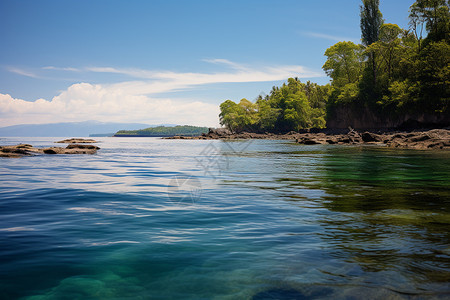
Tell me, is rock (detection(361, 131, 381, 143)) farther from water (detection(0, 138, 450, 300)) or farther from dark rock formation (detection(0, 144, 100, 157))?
water (detection(0, 138, 450, 300))

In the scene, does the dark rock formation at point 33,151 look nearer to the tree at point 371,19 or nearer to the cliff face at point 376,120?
the cliff face at point 376,120

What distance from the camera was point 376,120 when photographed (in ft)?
215

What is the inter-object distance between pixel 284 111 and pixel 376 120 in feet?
134

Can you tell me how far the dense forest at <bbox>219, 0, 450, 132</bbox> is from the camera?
44.7 metres

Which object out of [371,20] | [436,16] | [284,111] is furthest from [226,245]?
[284,111]

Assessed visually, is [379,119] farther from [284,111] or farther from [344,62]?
[284,111]

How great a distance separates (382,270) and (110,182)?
9.39m

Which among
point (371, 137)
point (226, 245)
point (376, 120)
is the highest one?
point (376, 120)

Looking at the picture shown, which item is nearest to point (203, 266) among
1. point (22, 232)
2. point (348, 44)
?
point (22, 232)

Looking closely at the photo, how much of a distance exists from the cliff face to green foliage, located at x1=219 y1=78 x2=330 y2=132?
1451 centimetres

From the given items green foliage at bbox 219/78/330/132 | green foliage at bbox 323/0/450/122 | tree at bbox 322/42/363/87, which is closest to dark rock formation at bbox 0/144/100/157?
green foliage at bbox 323/0/450/122

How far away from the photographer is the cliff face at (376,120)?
157 ft

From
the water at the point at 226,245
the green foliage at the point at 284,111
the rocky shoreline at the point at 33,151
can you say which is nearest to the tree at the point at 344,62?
the green foliage at the point at 284,111

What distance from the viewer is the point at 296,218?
19.8 feet
